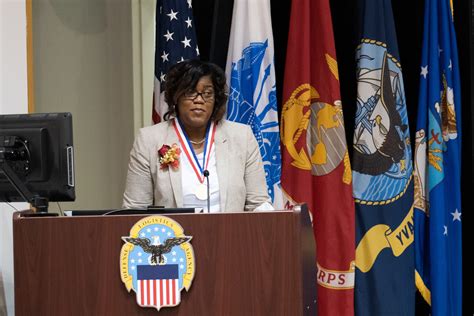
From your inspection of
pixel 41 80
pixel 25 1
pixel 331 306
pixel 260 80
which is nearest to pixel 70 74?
pixel 41 80

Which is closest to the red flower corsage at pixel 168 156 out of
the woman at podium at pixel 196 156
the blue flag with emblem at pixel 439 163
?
the woman at podium at pixel 196 156

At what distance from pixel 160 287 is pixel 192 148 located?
1.30 meters

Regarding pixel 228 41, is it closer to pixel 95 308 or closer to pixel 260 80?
pixel 260 80

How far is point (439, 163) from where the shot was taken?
4.54 metres

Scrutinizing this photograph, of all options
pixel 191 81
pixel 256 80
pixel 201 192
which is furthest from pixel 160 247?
pixel 256 80

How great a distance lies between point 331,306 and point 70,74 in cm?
197

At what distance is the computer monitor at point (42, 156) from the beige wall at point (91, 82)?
1641mm

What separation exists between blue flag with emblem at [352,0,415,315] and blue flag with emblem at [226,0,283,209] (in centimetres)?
46

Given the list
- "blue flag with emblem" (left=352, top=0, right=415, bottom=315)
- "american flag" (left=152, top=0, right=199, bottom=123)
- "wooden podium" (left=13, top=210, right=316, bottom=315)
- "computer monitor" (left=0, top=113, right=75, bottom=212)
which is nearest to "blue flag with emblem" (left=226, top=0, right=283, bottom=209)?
"american flag" (left=152, top=0, right=199, bottom=123)

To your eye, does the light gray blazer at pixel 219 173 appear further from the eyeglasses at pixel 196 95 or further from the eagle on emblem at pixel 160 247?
the eagle on emblem at pixel 160 247

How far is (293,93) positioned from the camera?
446cm

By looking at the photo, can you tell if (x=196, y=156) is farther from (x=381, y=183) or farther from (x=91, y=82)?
(x=91, y=82)

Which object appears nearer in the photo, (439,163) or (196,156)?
(196,156)

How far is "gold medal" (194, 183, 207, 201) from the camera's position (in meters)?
3.46
